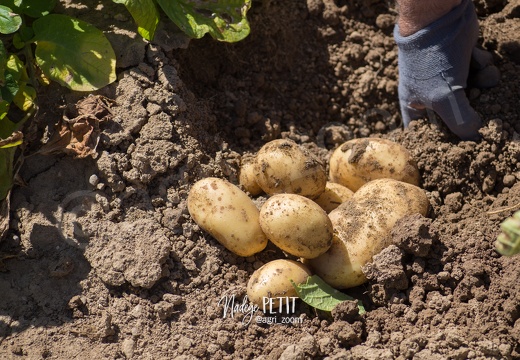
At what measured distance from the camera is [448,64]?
2398 mm

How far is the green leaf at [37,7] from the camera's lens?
7.77 ft

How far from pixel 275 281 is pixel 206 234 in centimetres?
33

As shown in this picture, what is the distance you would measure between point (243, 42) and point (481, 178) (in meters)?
1.10

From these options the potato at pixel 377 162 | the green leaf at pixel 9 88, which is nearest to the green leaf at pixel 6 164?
the green leaf at pixel 9 88

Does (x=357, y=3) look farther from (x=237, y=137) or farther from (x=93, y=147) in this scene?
(x=93, y=147)

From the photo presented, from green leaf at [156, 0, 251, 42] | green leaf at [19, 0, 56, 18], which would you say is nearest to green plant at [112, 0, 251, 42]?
green leaf at [156, 0, 251, 42]

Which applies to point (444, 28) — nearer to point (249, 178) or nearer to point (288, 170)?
point (288, 170)

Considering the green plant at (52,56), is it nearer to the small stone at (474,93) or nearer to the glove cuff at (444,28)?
the glove cuff at (444,28)

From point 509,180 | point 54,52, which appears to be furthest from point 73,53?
point 509,180

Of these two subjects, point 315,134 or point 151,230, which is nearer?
point 151,230

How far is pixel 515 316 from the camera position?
1.92 m

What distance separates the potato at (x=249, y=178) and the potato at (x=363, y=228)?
342 mm

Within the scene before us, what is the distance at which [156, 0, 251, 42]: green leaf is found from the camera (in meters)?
2.45

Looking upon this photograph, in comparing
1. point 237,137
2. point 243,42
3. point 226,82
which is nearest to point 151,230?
point 237,137
